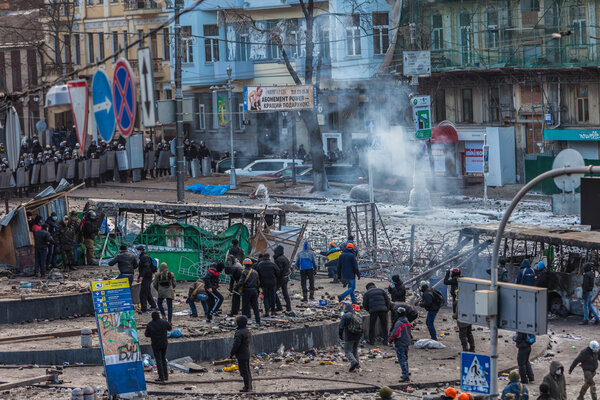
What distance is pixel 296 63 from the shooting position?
182 feet

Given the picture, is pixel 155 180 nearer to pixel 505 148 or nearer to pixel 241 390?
pixel 505 148

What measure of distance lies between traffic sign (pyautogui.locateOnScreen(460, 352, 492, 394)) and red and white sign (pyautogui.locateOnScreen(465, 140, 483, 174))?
33.3 m

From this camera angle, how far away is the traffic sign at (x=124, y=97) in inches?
505

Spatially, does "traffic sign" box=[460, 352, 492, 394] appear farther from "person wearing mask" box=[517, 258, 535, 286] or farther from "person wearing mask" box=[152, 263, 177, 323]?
"person wearing mask" box=[517, 258, 535, 286]

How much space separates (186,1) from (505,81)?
64.7 feet

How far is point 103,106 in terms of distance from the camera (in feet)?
44.2

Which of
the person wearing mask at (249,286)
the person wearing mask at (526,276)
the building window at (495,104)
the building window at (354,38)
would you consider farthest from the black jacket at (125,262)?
the building window at (354,38)

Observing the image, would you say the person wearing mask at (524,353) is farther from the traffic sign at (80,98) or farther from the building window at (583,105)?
the building window at (583,105)

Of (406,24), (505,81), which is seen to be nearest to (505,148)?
(505,81)

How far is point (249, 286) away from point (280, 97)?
23.2 m

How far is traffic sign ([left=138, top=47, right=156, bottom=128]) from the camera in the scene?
12195 millimetres

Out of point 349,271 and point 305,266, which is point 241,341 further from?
point 305,266

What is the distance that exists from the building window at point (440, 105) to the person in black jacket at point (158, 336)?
32.6m

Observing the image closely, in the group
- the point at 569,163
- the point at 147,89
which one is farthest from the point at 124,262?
the point at 569,163
